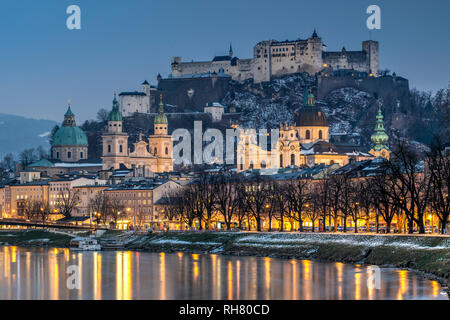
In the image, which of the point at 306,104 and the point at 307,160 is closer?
the point at 307,160

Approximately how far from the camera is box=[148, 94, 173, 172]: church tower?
188 metres

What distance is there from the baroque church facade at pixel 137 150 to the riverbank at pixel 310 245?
77.3 meters

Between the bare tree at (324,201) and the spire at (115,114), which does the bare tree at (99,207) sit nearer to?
the bare tree at (324,201)

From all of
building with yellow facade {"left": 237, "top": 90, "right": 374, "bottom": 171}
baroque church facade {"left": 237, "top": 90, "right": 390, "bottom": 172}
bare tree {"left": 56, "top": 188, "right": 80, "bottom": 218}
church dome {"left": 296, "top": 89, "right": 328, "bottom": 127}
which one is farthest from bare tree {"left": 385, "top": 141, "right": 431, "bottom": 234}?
church dome {"left": 296, "top": 89, "right": 328, "bottom": 127}

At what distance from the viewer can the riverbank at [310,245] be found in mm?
60344

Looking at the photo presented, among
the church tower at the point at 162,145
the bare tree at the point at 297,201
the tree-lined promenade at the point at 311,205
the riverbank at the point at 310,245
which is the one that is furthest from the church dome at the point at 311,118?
the riverbank at the point at 310,245

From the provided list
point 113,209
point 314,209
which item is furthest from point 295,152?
point 314,209

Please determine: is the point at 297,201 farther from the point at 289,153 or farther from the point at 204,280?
the point at 289,153

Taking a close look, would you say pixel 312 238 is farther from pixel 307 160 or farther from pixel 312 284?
pixel 307 160

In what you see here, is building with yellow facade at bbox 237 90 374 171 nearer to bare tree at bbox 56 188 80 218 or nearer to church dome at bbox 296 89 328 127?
church dome at bbox 296 89 328 127
